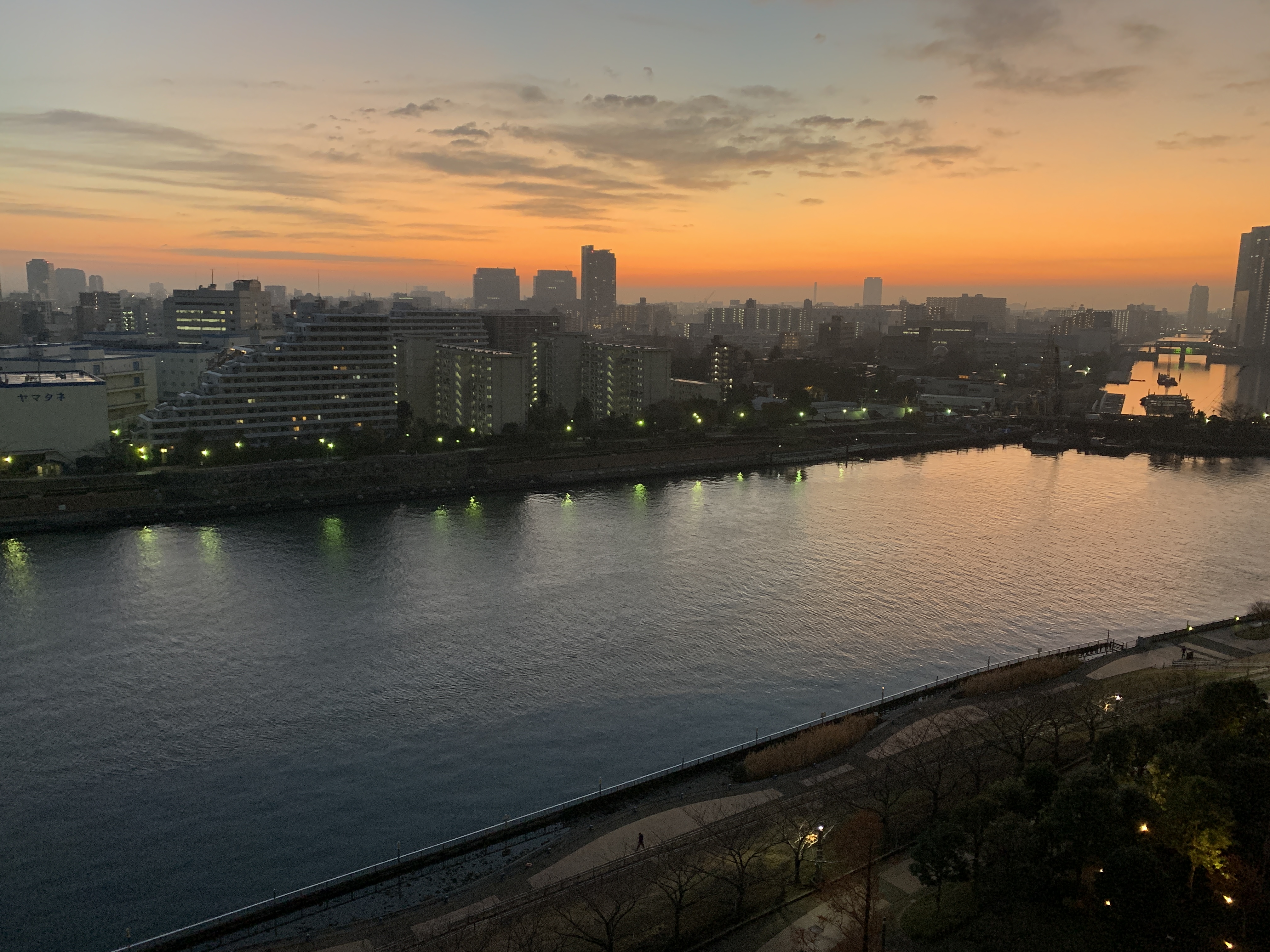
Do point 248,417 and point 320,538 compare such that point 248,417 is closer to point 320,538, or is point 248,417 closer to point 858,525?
point 320,538

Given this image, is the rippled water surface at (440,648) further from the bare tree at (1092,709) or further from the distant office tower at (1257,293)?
the distant office tower at (1257,293)

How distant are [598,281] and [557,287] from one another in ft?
15.5

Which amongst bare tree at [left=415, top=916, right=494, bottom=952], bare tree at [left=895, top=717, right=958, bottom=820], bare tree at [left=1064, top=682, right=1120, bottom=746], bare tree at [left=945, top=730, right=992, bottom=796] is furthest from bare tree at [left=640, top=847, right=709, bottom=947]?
bare tree at [left=1064, top=682, right=1120, bottom=746]

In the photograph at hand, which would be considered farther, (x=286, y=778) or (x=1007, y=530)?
(x=1007, y=530)

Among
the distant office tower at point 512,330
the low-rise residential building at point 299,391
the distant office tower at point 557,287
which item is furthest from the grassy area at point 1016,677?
the distant office tower at point 557,287

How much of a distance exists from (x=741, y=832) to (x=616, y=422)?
1463cm

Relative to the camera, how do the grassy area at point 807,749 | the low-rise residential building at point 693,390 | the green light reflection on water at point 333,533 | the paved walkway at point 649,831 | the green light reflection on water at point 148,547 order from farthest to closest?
the low-rise residential building at point 693,390
the green light reflection on water at point 333,533
the green light reflection on water at point 148,547
the grassy area at point 807,749
the paved walkway at point 649,831

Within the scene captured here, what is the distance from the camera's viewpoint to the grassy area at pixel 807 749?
536 cm

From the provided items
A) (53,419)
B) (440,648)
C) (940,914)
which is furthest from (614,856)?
(53,419)

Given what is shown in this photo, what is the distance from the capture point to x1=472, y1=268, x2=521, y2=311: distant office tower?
6675cm

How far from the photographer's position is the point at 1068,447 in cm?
2241

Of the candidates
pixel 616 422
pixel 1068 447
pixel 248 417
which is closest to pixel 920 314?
pixel 1068 447

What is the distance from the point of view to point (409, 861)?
180 inches

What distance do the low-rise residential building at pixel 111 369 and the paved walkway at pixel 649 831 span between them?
553 inches
